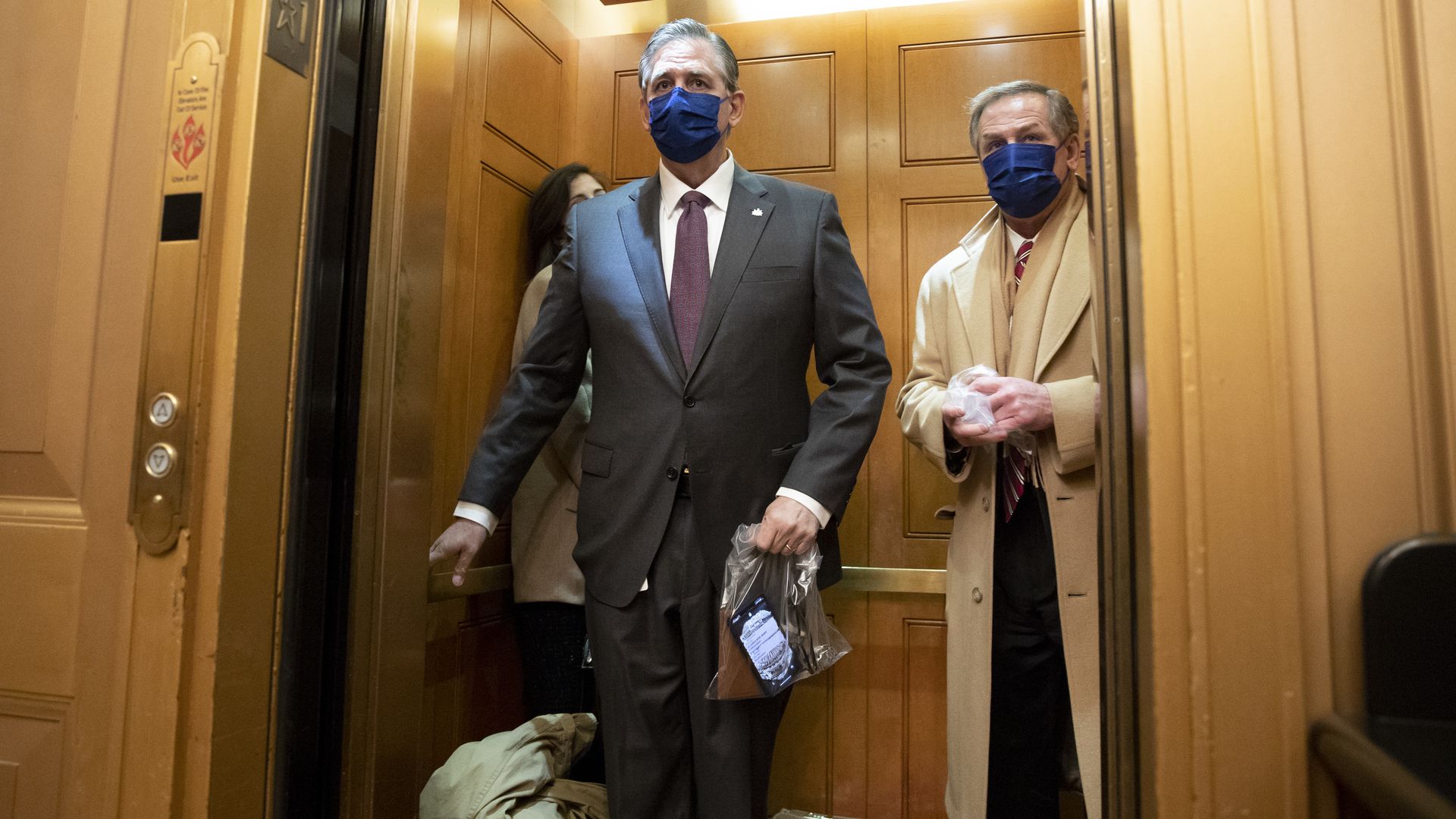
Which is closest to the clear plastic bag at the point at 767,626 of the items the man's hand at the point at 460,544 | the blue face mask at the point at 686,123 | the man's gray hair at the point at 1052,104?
the man's hand at the point at 460,544

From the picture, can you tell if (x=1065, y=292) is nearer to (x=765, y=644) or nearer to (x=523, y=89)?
(x=765, y=644)

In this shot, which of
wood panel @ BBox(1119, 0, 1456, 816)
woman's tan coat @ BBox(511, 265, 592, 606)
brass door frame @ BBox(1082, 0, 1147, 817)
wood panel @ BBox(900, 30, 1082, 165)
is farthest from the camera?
wood panel @ BBox(900, 30, 1082, 165)

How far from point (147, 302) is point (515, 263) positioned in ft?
4.04

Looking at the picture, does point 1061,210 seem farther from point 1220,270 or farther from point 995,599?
point 1220,270

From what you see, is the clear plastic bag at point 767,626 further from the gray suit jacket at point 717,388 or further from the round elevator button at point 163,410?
the round elevator button at point 163,410

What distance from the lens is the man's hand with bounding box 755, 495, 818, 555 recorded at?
1578 millimetres

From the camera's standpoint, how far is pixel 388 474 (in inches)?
63.6

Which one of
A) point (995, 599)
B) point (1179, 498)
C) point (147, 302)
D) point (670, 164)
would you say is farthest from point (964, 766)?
point (147, 302)

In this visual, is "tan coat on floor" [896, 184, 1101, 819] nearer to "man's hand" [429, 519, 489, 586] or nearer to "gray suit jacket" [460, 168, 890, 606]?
"gray suit jacket" [460, 168, 890, 606]

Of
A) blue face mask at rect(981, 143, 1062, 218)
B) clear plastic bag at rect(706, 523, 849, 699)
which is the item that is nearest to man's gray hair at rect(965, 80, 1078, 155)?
blue face mask at rect(981, 143, 1062, 218)

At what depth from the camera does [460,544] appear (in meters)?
1.74

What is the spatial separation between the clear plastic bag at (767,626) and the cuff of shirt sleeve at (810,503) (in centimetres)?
6

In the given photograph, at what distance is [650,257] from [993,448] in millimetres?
807

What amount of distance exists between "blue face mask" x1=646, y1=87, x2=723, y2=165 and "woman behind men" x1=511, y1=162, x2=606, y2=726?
1.93 ft
